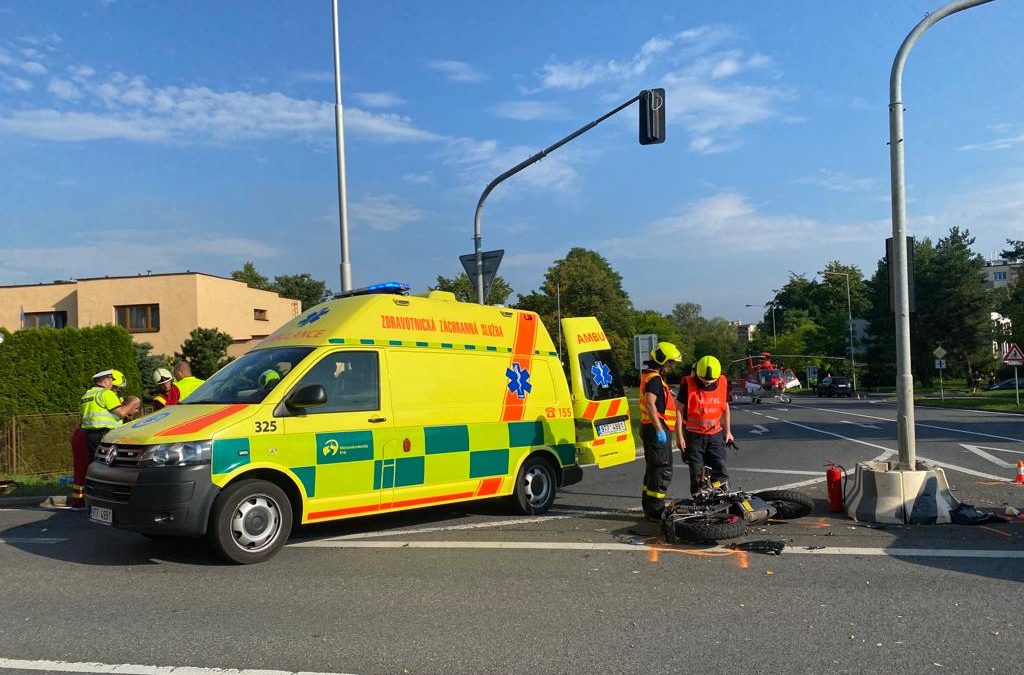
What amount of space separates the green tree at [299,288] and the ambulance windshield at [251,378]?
81163 mm

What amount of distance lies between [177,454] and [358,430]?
1.57 meters

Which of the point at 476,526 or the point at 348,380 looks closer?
the point at 348,380

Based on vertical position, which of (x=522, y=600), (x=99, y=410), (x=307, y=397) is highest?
(x=307, y=397)

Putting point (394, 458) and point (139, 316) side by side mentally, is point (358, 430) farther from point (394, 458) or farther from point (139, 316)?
point (139, 316)

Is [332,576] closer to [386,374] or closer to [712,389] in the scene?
[386,374]

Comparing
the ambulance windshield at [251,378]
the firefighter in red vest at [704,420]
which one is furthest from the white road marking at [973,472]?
the ambulance windshield at [251,378]

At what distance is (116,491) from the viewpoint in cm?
650

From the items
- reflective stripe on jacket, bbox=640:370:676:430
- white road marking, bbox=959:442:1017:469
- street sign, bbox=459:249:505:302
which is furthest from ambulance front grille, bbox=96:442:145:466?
white road marking, bbox=959:442:1017:469

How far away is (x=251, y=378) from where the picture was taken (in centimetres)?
723

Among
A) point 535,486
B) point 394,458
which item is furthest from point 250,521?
point 535,486

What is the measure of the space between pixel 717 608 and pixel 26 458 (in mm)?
15441

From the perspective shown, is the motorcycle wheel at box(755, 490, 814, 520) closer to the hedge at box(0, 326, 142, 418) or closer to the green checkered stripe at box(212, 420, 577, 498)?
the green checkered stripe at box(212, 420, 577, 498)

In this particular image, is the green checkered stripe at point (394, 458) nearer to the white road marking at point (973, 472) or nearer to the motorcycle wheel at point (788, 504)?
the motorcycle wheel at point (788, 504)

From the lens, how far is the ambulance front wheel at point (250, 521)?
6.45 meters
